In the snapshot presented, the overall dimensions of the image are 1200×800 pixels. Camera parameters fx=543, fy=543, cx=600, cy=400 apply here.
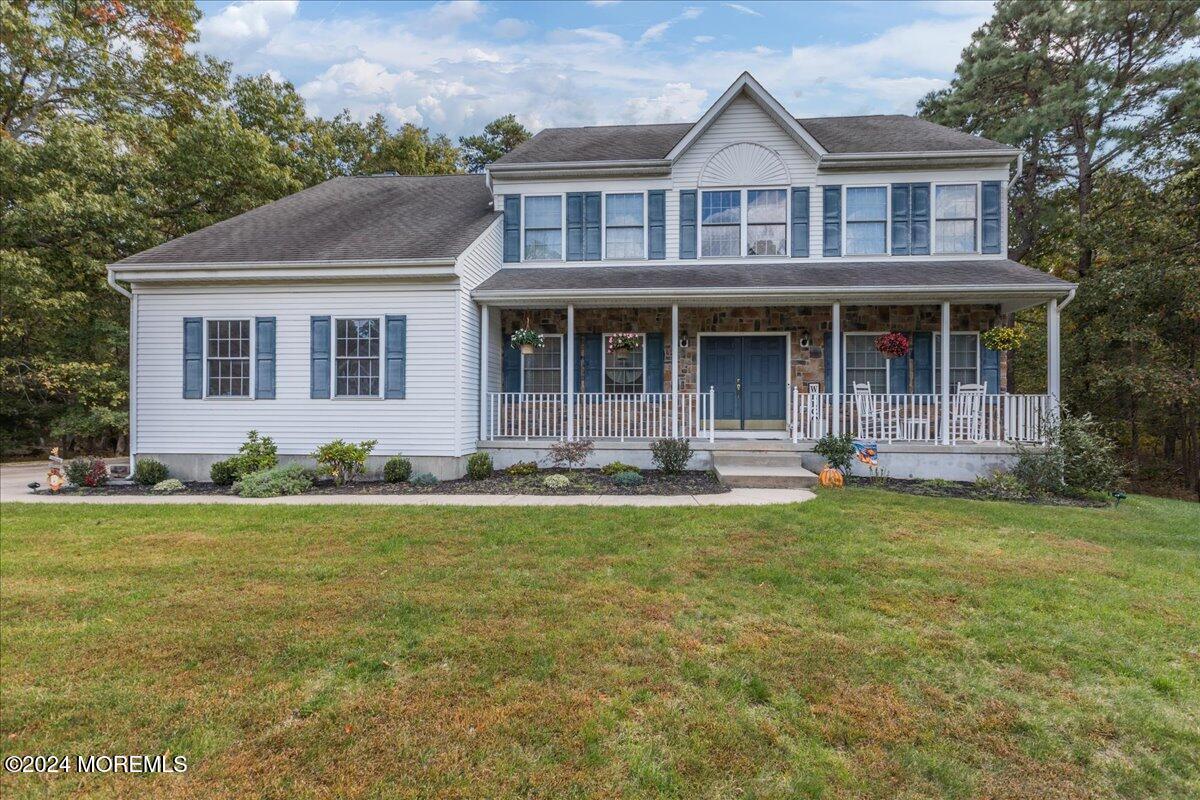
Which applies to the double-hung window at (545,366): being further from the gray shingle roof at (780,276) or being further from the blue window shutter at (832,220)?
the blue window shutter at (832,220)

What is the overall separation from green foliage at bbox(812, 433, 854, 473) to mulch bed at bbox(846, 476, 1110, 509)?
323 millimetres

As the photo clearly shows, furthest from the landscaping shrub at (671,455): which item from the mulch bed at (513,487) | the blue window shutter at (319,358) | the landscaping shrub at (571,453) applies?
the blue window shutter at (319,358)

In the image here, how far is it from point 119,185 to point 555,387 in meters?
13.0

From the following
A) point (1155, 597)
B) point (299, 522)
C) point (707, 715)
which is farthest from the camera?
point (299, 522)

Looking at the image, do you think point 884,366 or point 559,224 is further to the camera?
point 559,224

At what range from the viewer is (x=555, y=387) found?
1192 centimetres

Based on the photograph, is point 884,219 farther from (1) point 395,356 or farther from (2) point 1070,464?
(1) point 395,356

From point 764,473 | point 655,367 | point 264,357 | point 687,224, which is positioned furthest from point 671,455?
point 264,357

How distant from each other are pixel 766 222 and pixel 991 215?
4540 millimetres

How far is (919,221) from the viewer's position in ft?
37.4

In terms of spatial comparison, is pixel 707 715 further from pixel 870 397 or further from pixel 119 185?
pixel 119 185

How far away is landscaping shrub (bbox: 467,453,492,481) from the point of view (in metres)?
9.70

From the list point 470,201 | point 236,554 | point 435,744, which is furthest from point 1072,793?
point 470,201

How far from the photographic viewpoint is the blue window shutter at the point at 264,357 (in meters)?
10.1
